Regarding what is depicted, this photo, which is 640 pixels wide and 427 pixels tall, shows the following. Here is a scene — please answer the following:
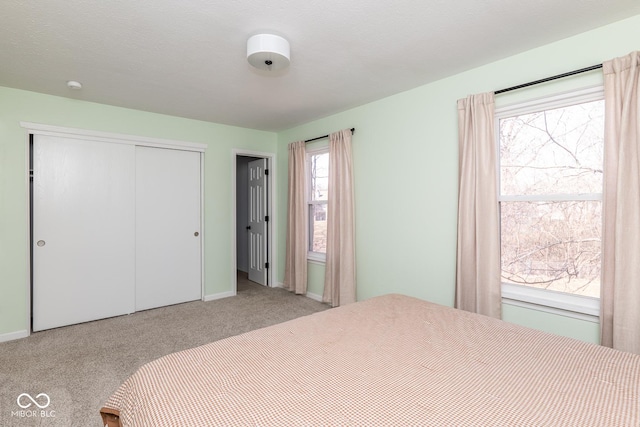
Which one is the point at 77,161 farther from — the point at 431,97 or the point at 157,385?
the point at 431,97

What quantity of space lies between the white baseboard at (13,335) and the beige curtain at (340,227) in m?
3.13

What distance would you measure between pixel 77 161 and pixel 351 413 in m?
3.86

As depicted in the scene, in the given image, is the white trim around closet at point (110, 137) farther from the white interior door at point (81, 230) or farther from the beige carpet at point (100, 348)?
the beige carpet at point (100, 348)

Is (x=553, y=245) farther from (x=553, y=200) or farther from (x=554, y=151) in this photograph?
(x=554, y=151)

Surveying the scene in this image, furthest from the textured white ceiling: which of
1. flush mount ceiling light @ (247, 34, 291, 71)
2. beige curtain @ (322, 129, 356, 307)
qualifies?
beige curtain @ (322, 129, 356, 307)

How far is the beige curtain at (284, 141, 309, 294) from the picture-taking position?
14.6 ft

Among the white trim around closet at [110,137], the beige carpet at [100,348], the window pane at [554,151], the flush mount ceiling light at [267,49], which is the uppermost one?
the flush mount ceiling light at [267,49]

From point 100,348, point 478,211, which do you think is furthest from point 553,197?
point 100,348

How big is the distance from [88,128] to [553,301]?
4689 millimetres

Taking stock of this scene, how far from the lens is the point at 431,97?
9.84 feet

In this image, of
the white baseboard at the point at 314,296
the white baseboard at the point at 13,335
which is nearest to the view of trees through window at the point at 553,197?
the white baseboard at the point at 314,296

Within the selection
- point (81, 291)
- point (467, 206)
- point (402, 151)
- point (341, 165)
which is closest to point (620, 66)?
point (467, 206)

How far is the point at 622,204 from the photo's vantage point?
192cm

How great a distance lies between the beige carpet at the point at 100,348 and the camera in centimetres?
201
